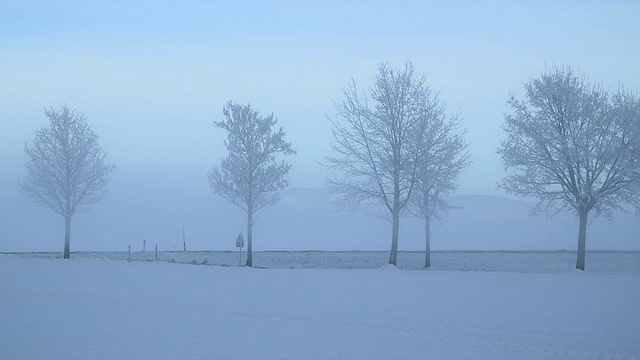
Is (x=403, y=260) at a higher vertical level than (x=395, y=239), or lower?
lower

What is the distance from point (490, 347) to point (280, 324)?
14.4ft

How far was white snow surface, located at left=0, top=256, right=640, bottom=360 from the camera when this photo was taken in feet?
32.4

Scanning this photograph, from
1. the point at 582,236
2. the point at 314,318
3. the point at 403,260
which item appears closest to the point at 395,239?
the point at 582,236

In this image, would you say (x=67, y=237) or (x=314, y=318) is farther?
(x=67, y=237)

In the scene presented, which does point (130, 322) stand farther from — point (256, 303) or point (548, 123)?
point (548, 123)

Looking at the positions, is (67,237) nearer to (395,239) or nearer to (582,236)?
(395,239)

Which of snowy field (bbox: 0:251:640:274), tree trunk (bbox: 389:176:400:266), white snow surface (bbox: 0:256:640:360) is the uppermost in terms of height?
tree trunk (bbox: 389:176:400:266)

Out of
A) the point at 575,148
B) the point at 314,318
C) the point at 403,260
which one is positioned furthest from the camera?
the point at 403,260

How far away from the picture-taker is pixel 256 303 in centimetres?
1579

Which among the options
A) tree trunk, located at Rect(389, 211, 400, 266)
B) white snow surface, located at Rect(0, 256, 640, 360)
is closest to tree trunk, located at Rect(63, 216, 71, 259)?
white snow surface, located at Rect(0, 256, 640, 360)

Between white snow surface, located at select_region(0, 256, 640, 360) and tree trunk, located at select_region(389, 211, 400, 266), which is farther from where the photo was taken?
tree trunk, located at select_region(389, 211, 400, 266)

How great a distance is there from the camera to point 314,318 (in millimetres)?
13258

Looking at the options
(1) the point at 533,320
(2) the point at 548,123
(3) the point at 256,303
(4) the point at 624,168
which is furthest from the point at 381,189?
(1) the point at 533,320

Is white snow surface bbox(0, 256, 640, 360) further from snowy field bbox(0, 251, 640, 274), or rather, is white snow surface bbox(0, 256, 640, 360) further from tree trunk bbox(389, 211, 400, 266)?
snowy field bbox(0, 251, 640, 274)
